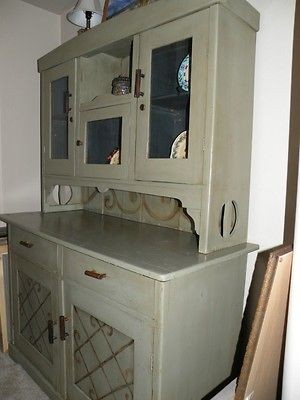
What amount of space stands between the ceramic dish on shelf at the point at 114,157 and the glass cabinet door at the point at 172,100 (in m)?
0.24

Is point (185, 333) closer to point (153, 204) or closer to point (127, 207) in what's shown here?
point (153, 204)

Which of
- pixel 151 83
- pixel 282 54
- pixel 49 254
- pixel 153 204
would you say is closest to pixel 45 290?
pixel 49 254

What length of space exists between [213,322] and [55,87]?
1.54 m

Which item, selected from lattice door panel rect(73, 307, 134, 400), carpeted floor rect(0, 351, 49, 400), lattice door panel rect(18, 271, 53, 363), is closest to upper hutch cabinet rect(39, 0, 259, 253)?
lattice door panel rect(73, 307, 134, 400)

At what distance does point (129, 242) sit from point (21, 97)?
155 centimetres

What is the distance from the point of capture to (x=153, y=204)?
166cm

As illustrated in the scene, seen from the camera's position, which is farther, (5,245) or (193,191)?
(5,245)

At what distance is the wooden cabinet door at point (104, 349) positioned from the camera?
1.03m

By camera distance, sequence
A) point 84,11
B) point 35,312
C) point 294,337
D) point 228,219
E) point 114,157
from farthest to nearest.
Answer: point 84,11
point 35,312
point 114,157
point 228,219
point 294,337

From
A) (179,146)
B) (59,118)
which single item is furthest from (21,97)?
(179,146)

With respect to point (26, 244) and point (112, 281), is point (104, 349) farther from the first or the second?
point (26, 244)

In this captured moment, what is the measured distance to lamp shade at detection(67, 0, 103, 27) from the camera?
1703 millimetres

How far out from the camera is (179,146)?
3.97ft

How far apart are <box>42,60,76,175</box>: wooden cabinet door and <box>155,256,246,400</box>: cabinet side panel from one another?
97cm
